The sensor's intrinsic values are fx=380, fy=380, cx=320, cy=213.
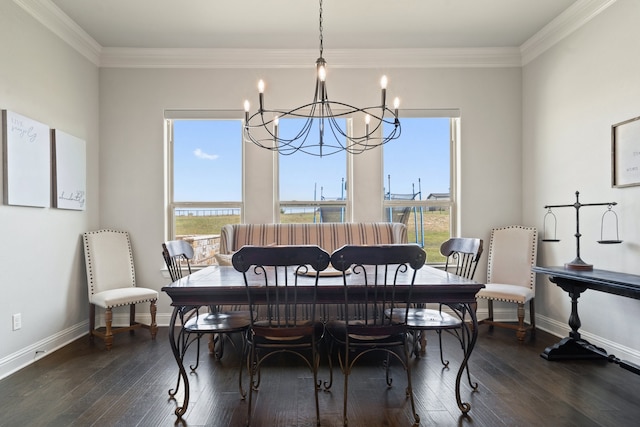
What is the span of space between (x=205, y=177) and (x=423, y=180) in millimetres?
2394

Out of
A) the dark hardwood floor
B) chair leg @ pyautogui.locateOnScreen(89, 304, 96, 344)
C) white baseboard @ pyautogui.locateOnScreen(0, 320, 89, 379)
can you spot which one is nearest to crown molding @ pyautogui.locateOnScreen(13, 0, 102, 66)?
chair leg @ pyautogui.locateOnScreen(89, 304, 96, 344)

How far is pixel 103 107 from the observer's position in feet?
13.0

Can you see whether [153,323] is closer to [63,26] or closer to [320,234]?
[320,234]

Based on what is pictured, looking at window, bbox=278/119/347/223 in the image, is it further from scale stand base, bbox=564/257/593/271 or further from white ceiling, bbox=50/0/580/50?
scale stand base, bbox=564/257/593/271

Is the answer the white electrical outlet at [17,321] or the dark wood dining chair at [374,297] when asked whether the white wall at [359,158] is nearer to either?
the white electrical outlet at [17,321]

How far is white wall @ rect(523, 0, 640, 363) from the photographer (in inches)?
110

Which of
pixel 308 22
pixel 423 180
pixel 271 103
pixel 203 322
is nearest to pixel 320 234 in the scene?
pixel 423 180

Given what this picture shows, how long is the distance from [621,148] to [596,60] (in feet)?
2.61

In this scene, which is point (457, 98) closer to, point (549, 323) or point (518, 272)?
point (518, 272)

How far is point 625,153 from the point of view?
111 inches

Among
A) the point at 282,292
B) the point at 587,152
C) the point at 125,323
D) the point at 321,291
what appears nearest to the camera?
the point at 321,291

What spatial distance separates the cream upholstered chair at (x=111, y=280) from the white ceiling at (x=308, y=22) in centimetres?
198

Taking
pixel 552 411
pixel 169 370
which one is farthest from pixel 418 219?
pixel 169 370

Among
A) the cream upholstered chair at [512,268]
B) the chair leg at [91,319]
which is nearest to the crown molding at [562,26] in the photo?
the cream upholstered chair at [512,268]
